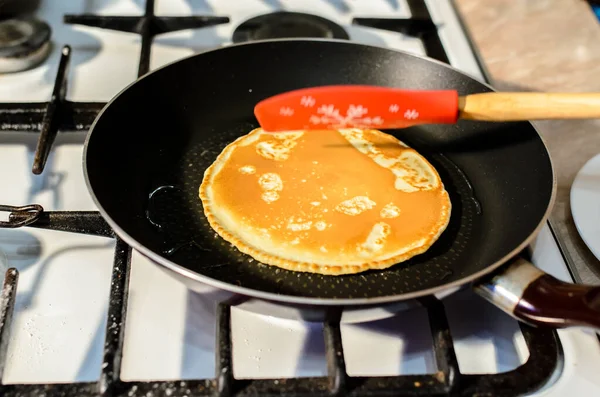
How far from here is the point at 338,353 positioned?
533mm

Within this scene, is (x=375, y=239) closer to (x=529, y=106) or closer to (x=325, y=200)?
(x=325, y=200)

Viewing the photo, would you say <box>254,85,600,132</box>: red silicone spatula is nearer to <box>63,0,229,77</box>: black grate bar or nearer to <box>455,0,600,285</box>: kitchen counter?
<box>455,0,600,285</box>: kitchen counter

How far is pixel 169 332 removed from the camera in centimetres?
59

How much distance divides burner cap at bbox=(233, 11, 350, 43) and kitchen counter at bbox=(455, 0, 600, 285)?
27cm

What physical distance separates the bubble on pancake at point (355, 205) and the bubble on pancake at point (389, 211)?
0.05 ft

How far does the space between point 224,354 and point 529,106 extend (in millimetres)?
416

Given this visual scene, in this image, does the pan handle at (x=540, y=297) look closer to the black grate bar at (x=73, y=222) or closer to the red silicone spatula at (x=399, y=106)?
the red silicone spatula at (x=399, y=106)

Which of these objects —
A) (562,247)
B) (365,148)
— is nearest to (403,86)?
(365,148)

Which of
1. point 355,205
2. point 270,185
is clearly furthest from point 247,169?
point 355,205

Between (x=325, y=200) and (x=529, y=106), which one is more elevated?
(x=529, y=106)

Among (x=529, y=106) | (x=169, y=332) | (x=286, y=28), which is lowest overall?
(x=169, y=332)

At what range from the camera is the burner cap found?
0.95 m

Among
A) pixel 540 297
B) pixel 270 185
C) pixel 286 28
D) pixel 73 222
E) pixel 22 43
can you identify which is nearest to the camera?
pixel 540 297

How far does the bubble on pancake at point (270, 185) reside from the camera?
72 centimetres
